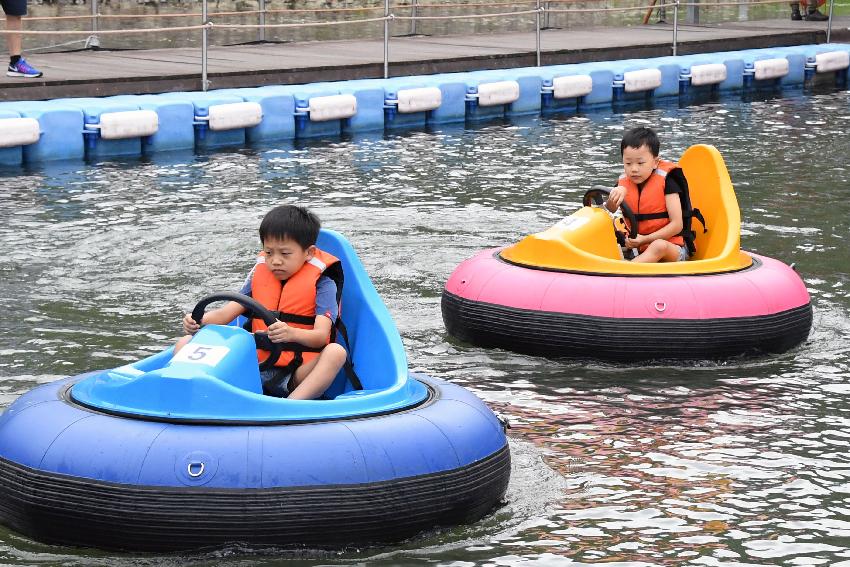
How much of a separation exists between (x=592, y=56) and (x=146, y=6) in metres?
9.02

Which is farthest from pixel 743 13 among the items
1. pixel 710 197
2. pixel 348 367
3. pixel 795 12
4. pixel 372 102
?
pixel 348 367

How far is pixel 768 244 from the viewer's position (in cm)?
1038

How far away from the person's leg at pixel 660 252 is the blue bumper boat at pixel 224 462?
291 centimetres

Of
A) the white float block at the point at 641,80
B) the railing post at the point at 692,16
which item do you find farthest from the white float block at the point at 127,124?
the railing post at the point at 692,16

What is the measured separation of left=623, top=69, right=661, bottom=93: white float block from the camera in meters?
18.0

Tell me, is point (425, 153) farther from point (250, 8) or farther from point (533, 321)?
point (250, 8)

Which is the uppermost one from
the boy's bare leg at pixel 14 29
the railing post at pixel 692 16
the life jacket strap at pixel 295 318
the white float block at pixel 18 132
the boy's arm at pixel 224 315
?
the railing post at pixel 692 16

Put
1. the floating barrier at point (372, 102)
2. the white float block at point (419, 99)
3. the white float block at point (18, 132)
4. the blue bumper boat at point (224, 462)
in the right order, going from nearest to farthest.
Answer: the blue bumper boat at point (224, 462) < the white float block at point (18, 132) < the floating barrier at point (372, 102) < the white float block at point (419, 99)

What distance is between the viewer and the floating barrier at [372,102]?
13.4 metres

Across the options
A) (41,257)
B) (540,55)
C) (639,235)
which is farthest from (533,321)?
(540,55)

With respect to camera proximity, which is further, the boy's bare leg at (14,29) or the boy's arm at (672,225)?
the boy's bare leg at (14,29)

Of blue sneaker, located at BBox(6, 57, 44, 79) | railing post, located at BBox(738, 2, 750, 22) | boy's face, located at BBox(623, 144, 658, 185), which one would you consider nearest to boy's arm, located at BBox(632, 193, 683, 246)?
boy's face, located at BBox(623, 144, 658, 185)

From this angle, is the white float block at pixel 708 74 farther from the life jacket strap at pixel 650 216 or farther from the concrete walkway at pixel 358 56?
the life jacket strap at pixel 650 216

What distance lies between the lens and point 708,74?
1900 cm
